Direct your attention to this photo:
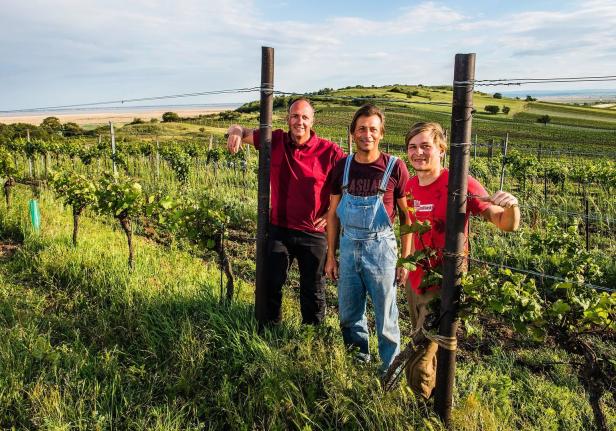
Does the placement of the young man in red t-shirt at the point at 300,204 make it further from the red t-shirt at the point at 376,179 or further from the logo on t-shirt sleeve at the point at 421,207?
the logo on t-shirt sleeve at the point at 421,207

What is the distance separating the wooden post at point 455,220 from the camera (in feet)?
7.20

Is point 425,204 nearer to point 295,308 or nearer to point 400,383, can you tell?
point 400,383

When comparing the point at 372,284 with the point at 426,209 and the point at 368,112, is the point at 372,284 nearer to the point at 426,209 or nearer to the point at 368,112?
the point at 426,209

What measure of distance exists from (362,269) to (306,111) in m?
1.15

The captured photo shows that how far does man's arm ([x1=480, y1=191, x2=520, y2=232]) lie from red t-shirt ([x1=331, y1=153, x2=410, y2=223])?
74 cm

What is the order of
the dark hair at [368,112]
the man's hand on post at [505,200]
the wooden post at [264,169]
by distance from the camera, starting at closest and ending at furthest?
the man's hand on post at [505,200]
the dark hair at [368,112]
the wooden post at [264,169]

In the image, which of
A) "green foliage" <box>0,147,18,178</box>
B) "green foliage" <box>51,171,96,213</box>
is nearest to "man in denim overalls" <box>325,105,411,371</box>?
"green foliage" <box>51,171,96,213</box>

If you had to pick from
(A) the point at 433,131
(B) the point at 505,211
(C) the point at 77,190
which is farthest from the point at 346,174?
(C) the point at 77,190

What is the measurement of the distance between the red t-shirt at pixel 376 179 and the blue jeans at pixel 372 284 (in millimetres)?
231

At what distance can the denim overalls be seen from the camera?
286 centimetres

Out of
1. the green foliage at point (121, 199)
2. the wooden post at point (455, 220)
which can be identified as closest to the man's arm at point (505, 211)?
the wooden post at point (455, 220)

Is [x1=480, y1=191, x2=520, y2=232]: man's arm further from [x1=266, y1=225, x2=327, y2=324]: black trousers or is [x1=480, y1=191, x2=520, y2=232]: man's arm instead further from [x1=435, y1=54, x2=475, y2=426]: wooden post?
[x1=266, y1=225, x2=327, y2=324]: black trousers

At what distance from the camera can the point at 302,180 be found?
10.9 ft

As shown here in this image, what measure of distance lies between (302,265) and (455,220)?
142 cm
